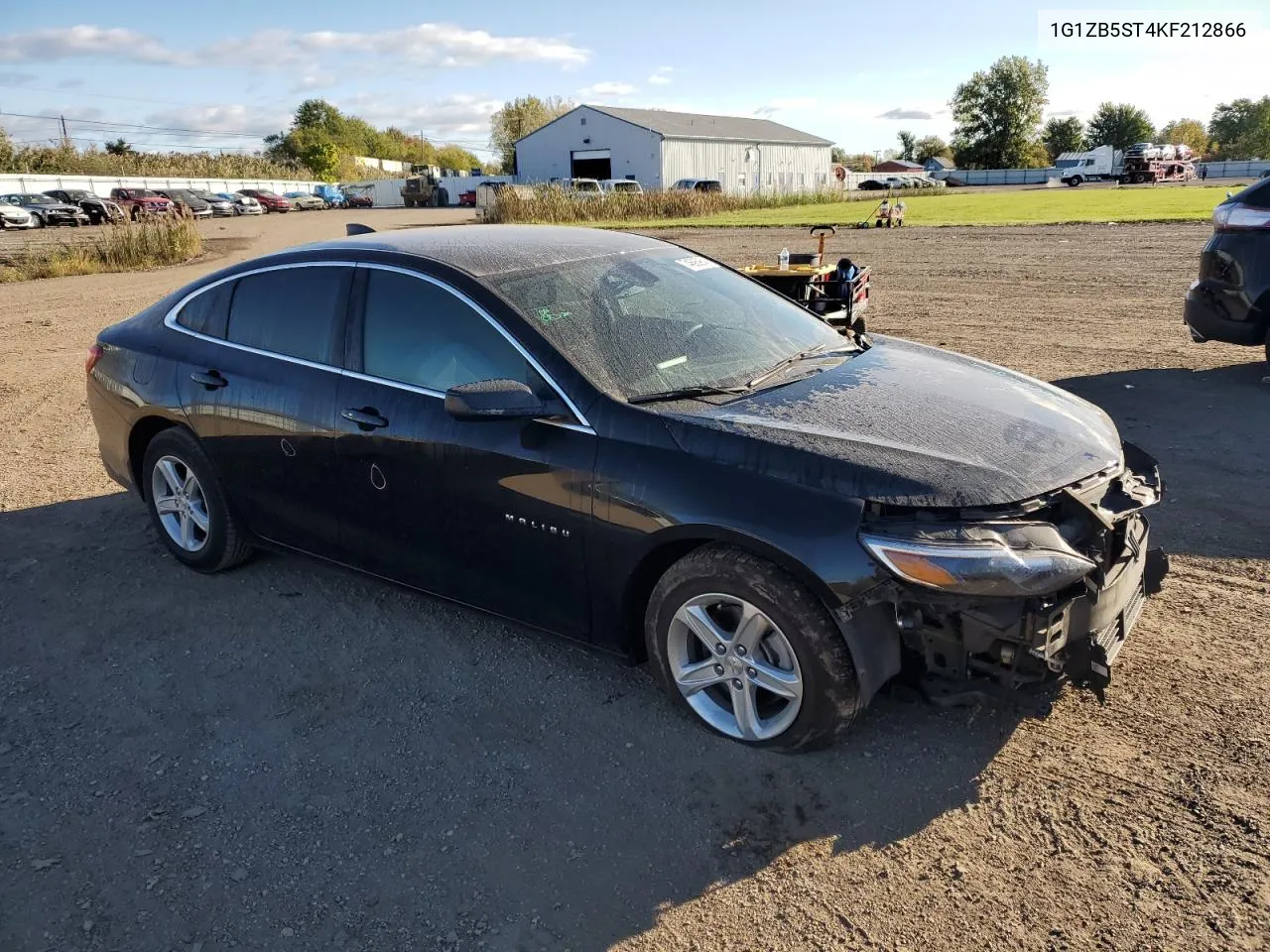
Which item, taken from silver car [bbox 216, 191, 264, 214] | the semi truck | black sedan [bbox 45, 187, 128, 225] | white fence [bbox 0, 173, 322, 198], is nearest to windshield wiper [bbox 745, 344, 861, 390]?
black sedan [bbox 45, 187, 128, 225]

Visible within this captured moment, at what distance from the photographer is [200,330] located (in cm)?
462

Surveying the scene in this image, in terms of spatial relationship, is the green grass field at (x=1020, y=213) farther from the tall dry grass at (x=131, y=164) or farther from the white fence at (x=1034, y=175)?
the tall dry grass at (x=131, y=164)

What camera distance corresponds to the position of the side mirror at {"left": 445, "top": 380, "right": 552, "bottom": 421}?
3270 mm

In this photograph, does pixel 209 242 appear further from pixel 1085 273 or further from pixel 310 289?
Result: pixel 310 289

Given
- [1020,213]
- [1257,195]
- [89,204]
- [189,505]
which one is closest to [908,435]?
[189,505]

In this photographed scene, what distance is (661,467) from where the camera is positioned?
10.2 ft

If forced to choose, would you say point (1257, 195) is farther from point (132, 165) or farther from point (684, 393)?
point (132, 165)

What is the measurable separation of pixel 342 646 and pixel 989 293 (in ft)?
39.3

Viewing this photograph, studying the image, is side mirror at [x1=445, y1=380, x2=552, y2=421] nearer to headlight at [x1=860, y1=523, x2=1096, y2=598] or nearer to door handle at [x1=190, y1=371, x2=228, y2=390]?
headlight at [x1=860, y1=523, x2=1096, y2=598]

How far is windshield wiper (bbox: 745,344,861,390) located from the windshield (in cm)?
3

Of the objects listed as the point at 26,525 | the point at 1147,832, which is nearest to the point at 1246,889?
the point at 1147,832

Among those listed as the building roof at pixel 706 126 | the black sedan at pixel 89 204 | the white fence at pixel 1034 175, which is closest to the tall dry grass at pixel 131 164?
the black sedan at pixel 89 204

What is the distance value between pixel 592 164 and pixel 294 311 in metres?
66.2

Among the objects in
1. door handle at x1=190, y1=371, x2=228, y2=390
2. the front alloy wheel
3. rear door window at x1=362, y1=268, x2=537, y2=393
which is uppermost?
rear door window at x1=362, y1=268, x2=537, y2=393
